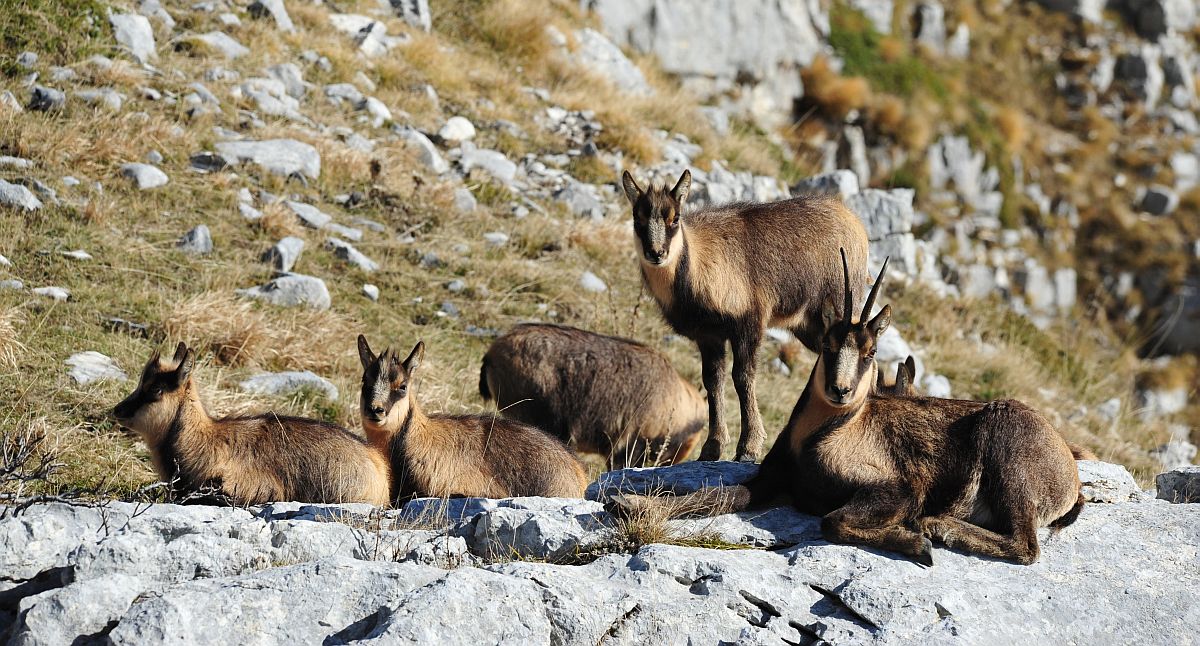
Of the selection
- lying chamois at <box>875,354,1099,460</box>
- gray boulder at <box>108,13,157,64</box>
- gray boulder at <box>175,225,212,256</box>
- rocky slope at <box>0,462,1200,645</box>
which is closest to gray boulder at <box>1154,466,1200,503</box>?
lying chamois at <box>875,354,1099,460</box>

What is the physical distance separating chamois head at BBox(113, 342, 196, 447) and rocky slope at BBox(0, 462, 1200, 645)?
113 cm

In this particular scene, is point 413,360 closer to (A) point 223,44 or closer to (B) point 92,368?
(B) point 92,368

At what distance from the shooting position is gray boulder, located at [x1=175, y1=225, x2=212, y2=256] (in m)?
9.97

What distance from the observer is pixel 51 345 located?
8.12 metres

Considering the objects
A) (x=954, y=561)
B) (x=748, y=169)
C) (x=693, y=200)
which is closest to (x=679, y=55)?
(x=748, y=169)

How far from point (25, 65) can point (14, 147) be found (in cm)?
148

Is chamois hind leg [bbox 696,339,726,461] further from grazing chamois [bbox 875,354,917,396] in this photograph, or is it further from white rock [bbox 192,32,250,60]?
white rock [bbox 192,32,250,60]

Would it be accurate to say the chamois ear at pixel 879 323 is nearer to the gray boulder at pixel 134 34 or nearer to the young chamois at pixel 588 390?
the young chamois at pixel 588 390

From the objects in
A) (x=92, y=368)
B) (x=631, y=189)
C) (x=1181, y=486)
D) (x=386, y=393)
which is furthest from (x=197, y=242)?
(x=1181, y=486)

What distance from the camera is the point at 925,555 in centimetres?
522

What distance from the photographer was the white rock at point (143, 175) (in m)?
10.5

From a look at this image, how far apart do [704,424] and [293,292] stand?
3.44m

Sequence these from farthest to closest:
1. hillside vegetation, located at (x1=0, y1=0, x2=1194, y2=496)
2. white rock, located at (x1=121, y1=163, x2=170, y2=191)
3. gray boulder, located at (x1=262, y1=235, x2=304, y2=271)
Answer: white rock, located at (x1=121, y1=163, x2=170, y2=191), gray boulder, located at (x1=262, y1=235, x2=304, y2=271), hillside vegetation, located at (x1=0, y1=0, x2=1194, y2=496)

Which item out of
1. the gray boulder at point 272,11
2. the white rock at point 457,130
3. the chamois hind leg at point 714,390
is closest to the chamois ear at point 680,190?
the chamois hind leg at point 714,390
